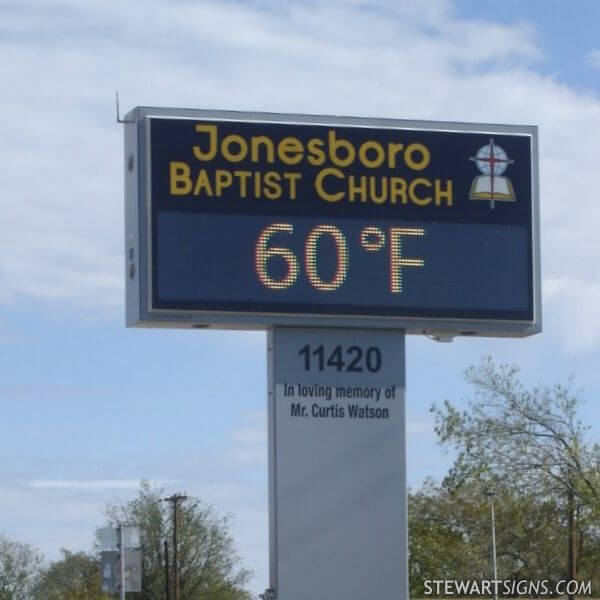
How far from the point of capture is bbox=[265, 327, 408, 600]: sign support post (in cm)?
1986

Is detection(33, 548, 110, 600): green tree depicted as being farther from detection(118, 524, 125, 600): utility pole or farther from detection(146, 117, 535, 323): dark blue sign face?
detection(146, 117, 535, 323): dark blue sign face

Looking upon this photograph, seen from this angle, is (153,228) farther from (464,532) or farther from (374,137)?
(464,532)

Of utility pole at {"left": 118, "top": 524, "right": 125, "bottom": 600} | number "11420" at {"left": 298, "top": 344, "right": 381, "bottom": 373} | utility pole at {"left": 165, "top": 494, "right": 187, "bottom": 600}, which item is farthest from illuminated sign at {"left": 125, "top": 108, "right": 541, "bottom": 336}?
utility pole at {"left": 165, "top": 494, "right": 187, "bottom": 600}

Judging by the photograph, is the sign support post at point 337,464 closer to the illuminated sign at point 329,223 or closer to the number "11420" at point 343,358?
the number "11420" at point 343,358

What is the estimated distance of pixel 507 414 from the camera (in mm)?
31047

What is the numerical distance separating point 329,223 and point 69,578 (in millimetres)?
64067

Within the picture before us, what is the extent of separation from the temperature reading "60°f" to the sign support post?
730mm

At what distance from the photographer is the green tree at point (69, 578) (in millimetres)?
72938

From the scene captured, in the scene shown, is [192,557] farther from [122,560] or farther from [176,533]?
[122,560]

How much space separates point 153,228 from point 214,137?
52.0 inches

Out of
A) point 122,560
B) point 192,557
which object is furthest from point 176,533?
point 122,560

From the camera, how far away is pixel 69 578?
81500 millimetres

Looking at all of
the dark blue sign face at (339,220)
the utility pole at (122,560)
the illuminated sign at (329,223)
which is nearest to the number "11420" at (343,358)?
the illuminated sign at (329,223)

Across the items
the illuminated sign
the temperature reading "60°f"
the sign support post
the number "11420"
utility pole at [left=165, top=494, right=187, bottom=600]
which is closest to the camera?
the illuminated sign
